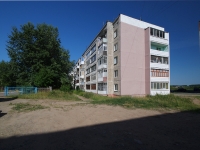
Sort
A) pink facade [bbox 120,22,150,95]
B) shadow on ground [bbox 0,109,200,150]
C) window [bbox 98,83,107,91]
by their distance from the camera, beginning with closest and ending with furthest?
shadow on ground [bbox 0,109,200,150]
pink facade [bbox 120,22,150,95]
window [bbox 98,83,107,91]

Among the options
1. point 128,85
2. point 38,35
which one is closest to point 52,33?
point 38,35

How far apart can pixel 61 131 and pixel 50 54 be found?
2743 cm

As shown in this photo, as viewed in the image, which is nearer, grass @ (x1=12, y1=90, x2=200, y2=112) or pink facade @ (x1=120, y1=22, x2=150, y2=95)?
grass @ (x1=12, y1=90, x2=200, y2=112)

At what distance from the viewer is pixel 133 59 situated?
2555 cm

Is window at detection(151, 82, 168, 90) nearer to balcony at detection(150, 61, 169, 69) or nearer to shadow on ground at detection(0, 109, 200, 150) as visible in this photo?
balcony at detection(150, 61, 169, 69)

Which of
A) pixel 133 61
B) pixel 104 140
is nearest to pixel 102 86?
pixel 133 61

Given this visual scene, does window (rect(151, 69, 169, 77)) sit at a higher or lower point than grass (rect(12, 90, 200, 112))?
higher

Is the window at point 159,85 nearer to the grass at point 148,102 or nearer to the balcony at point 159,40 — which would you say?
the grass at point 148,102

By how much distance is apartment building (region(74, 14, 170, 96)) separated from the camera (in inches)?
975

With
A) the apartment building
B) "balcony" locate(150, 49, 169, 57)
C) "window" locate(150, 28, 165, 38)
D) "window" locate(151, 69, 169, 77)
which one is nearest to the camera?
the apartment building

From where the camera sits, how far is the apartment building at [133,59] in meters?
24.8

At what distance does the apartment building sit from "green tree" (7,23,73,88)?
1098cm

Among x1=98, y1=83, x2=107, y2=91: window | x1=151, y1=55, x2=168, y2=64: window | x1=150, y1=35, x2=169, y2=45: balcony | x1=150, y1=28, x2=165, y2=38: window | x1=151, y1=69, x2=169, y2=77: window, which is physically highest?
x1=150, y1=28, x2=165, y2=38: window

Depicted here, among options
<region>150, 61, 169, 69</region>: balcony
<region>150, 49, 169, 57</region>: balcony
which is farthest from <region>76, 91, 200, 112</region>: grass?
<region>150, 49, 169, 57</region>: balcony
